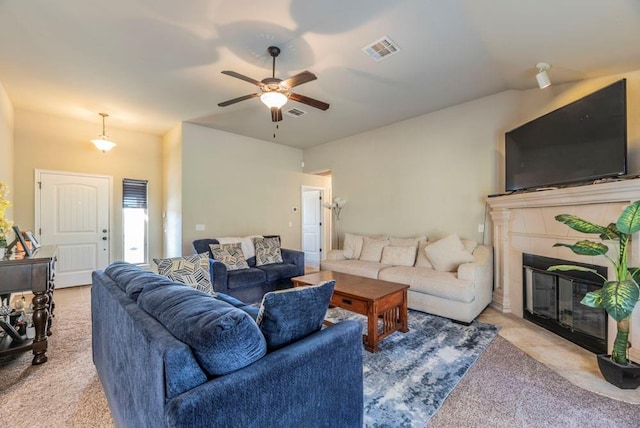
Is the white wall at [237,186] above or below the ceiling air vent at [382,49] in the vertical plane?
below

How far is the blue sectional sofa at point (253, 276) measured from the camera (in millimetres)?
3678

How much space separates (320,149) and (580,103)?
457 cm

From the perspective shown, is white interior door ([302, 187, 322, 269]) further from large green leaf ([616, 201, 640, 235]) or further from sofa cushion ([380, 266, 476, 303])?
large green leaf ([616, 201, 640, 235])

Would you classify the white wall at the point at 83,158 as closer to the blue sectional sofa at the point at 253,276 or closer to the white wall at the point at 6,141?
the white wall at the point at 6,141

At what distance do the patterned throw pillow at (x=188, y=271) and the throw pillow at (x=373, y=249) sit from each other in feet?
8.85

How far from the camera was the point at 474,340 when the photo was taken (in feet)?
9.16

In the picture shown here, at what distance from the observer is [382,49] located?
111 inches

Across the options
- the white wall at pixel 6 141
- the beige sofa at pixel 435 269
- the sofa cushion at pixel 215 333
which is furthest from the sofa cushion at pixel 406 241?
the white wall at pixel 6 141

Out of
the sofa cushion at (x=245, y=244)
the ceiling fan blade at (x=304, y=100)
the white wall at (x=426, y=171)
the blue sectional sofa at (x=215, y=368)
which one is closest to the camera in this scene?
the blue sectional sofa at (x=215, y=368)

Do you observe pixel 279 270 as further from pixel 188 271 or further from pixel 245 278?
pixel 188 271

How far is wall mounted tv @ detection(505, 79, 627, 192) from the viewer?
2455 mm

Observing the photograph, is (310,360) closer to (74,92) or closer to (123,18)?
(123,18)

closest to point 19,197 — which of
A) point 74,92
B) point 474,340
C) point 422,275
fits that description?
point 74,92

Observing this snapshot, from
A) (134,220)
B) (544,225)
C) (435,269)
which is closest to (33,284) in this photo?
(134,220)
